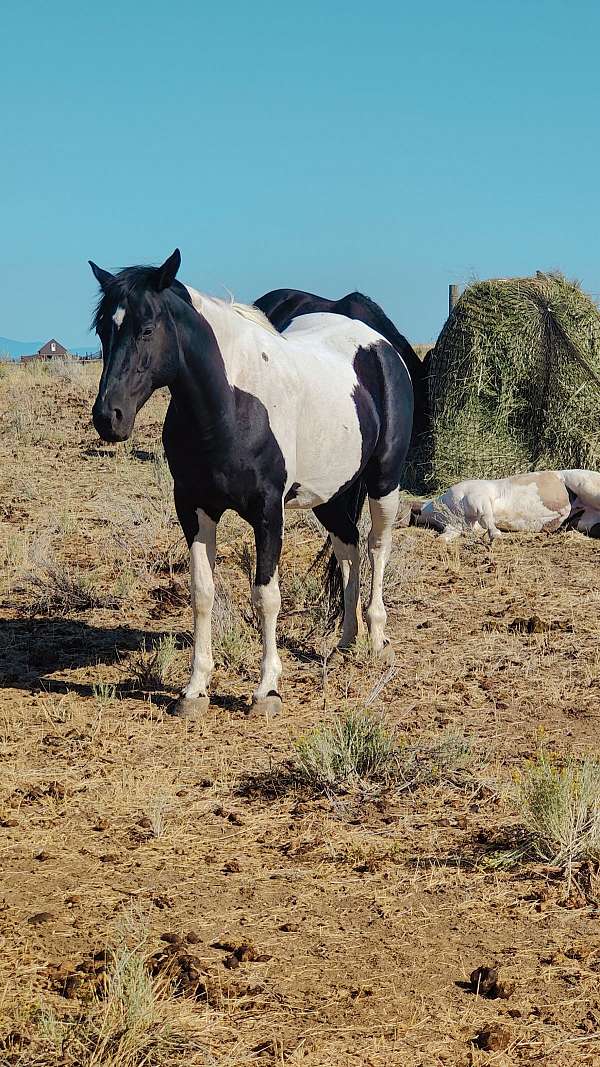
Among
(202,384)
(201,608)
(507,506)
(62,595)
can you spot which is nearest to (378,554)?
(201,608)

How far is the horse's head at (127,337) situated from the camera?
Answer: 5141 millimetres

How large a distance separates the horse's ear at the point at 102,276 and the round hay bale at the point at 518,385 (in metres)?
8.30

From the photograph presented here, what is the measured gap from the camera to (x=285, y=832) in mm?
4477

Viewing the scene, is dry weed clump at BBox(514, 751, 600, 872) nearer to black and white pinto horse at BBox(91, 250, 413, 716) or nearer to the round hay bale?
black and white pinto horse at BBox(91, 250, 413, 716)

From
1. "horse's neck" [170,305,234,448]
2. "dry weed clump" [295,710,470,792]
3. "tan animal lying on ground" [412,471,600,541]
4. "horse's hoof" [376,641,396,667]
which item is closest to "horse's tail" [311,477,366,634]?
"horse's hoof" [376,641,396,667]

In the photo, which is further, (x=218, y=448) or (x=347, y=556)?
(x=347, y=556)

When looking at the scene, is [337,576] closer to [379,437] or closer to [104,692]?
[379,437]

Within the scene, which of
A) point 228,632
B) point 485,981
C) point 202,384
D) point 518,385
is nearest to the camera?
point 485,981

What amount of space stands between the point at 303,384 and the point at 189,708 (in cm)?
191

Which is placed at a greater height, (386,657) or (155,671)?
(386,657)

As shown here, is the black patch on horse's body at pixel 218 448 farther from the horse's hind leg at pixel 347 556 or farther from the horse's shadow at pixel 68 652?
the horse's hind leg at pixel 347 556

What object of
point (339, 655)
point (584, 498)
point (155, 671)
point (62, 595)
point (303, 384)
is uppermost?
point (303, 384)

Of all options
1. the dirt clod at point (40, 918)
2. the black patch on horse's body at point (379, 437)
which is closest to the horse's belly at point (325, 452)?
the black patch on horse's body at point (379, 437)

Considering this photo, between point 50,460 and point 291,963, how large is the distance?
1035 centimetres
